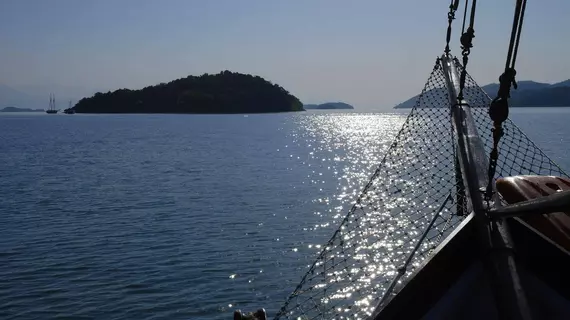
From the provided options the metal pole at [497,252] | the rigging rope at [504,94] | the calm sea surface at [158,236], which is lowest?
the calm sea surface at [158,236]

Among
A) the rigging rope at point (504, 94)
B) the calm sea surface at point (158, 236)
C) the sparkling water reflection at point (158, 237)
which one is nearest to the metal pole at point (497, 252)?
the rigging rope at point (504, 94)

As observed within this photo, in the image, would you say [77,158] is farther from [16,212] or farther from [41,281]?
[41,281]

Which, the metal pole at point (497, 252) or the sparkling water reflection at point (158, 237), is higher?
the metal pole at point (497, 252)

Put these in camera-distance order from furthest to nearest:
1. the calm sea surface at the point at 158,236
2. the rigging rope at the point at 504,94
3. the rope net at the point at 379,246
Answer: the calm sea surface at the point at 158,236
the rope net at the point at 379,246
the rigging rope at the point at 504,94

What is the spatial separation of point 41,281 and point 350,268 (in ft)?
32.5

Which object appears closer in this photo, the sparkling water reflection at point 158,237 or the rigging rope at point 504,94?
the rigging rope at point 504,94

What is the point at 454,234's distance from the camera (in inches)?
142

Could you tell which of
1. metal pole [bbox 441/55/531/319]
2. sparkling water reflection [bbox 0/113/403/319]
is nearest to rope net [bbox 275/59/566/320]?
sparkling water reflection [bbox 0/113/403/319]

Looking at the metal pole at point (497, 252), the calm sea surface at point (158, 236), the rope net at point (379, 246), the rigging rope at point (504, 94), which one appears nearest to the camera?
the metal pole at point (497, 252)

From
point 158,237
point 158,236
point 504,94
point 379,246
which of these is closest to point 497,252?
point 504,94

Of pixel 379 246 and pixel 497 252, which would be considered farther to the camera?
pixel 379 246

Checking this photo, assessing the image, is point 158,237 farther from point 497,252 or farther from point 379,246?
point 497,252

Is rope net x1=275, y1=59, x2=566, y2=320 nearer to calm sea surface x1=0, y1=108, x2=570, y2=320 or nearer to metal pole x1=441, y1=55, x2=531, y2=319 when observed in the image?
calm sea surface x1=0, y1=108, x2=570, y2=320

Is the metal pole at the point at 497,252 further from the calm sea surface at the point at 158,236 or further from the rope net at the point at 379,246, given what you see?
the calm sea surface at the point at 158,236
